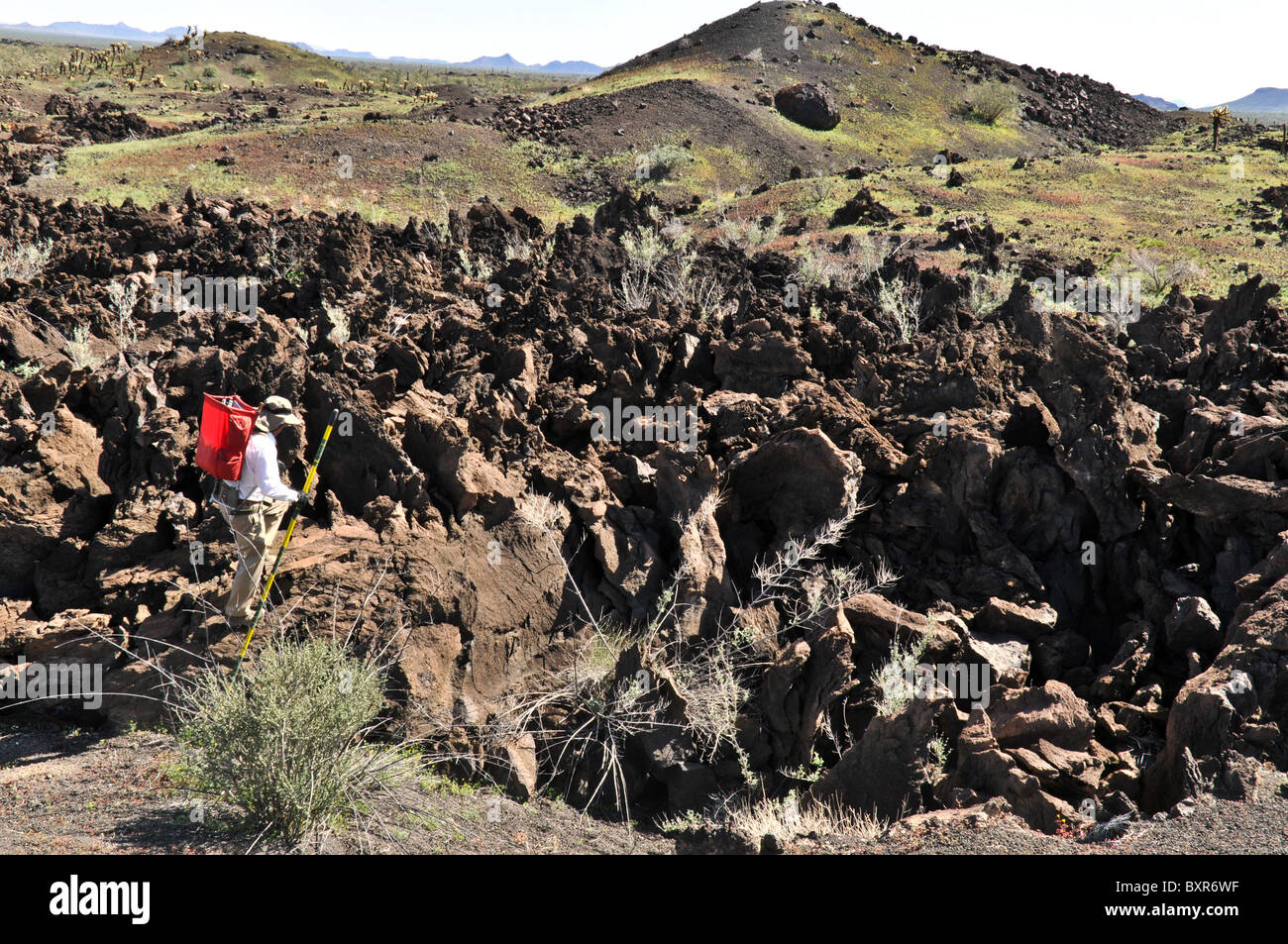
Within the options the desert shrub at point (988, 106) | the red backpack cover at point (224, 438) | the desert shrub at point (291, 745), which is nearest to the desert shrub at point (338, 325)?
the red backpack cover at point (224, 438)

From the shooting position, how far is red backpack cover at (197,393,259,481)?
213 inches

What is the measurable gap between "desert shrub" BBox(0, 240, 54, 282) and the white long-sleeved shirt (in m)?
7.57

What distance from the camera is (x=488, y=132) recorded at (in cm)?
3075

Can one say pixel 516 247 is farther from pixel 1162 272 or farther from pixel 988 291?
pixel 1162 272

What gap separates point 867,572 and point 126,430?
18.1 feet

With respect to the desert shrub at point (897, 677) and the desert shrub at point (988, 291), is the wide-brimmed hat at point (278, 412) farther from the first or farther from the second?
the desert shrub at point (988, 291)

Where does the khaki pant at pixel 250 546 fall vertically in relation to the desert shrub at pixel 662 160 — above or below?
below

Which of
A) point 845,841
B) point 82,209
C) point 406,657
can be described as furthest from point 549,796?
point 82,209

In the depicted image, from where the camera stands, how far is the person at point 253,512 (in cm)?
531

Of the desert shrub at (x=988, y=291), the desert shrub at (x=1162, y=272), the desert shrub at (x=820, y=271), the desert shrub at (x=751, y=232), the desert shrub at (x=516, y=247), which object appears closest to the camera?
the desert shrub at (x=988, y=291)

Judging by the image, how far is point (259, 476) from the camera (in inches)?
214

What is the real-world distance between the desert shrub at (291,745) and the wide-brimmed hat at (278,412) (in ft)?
6.03

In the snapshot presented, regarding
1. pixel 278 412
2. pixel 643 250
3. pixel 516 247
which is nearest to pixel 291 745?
pixel 278 412

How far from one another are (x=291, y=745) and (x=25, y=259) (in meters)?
11.5
